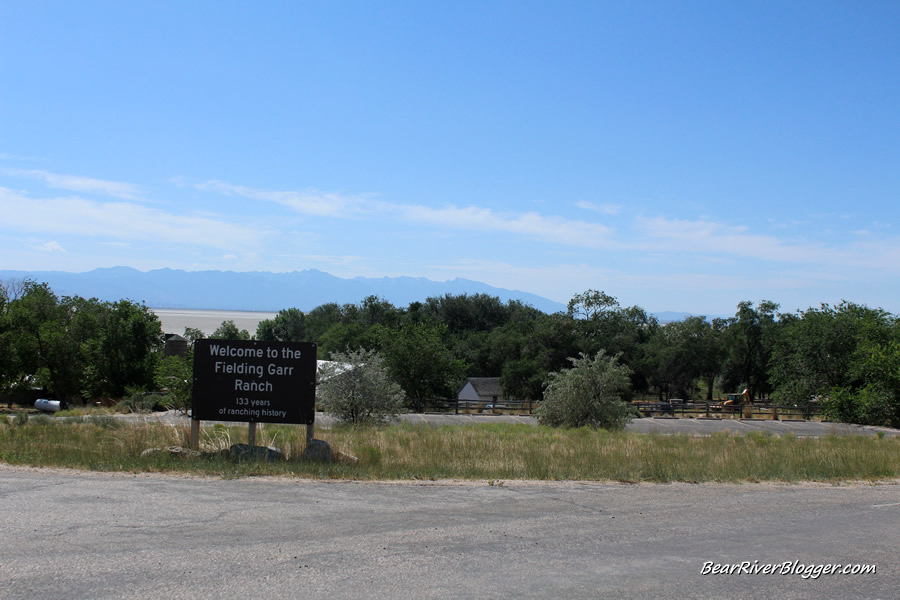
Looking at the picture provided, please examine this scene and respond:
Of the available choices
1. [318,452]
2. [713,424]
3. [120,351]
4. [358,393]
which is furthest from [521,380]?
[318,452]

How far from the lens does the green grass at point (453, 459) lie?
35.5ft

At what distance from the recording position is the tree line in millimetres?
42594

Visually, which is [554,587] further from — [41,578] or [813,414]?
[813,414]

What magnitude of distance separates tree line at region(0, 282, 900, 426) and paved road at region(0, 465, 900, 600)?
1398 cm

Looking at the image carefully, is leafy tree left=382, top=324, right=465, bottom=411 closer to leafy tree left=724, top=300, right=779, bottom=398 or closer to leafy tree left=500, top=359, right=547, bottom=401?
leafy tree left=500, top=359, right=547, bottom=401

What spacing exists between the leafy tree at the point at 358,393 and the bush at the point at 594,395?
20.2 ft

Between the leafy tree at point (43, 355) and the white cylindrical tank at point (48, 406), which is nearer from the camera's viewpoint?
the white cylindrical tank at point (48, 406)

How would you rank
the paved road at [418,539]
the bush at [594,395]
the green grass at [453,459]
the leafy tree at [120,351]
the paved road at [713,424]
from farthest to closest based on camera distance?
the leafy tree at [120,351] → the paved road at [713,424] → the bush at [594,395] → the green grass at [453,459] → the paved road at [418,539]

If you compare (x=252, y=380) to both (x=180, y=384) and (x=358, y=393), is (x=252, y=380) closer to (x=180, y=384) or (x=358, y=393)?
(x=358, y=393)

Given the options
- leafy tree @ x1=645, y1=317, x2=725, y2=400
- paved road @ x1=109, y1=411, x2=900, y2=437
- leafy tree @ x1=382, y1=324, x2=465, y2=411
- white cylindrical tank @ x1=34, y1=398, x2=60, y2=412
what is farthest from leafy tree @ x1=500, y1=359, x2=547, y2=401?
white cylindrical tank @ x1=34, y1=398, x2=60, y2=412

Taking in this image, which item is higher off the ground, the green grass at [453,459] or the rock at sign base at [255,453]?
the rock at sign base at [255,453]

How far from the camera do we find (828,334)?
46500mm

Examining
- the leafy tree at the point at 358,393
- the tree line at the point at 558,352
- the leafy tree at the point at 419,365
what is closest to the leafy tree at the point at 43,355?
the tree line at the point at 558,352

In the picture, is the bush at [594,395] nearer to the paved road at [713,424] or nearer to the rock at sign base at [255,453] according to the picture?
the paved road at [713,424]
